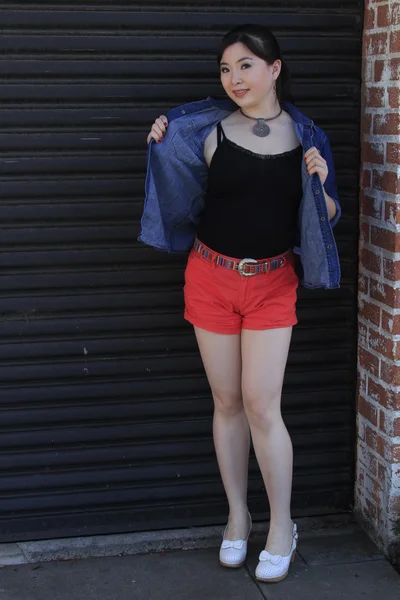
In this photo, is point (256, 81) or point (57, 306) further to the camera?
point (57, 306)

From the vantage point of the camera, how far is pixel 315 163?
317 centimetres

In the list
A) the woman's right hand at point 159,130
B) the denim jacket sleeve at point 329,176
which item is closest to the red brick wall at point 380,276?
the denim jacket sleeve at point 329,176

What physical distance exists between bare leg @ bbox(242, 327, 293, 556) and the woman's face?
905 mm

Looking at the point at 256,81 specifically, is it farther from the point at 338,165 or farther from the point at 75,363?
the point at 75,363

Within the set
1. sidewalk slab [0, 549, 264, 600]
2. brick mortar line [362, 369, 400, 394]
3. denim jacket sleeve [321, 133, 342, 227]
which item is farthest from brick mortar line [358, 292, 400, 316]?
sidewalk slab [0, 549, 264, 600]

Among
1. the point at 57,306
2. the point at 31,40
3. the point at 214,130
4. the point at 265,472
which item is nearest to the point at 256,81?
the point at 214,130

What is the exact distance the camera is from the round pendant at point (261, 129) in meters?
3.28

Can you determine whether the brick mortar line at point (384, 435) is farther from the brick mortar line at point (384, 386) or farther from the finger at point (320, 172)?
the finger at point (320, 172)

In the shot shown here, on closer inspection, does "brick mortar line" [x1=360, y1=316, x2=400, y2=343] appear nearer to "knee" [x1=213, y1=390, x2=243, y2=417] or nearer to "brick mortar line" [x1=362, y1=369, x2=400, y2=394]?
"brick mortar line" [x1=362, y1=369, x2=400, y2=394]

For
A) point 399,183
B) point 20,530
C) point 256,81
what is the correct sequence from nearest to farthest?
point 256,81
point 399,183
point 20,530

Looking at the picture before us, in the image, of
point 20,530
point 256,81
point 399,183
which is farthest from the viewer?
point 20,530

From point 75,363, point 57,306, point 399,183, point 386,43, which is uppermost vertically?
point 386,43

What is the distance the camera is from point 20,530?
393 centimetres

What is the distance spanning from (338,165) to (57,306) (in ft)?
4.59
